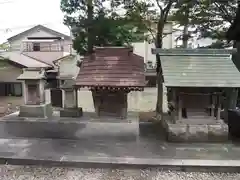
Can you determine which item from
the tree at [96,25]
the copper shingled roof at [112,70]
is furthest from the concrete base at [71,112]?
the tree at [96,25]

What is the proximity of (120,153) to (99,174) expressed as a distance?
959mm

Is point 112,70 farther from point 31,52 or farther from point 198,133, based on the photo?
point 31,52

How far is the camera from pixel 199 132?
6543mm

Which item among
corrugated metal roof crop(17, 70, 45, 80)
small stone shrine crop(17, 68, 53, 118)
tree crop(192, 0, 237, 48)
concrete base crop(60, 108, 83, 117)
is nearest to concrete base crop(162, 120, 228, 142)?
concrete base crop(60, 108, 83, 117)

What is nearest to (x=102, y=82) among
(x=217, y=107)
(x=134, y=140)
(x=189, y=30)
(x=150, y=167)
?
(x=134, y=140)

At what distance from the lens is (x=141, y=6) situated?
9.10 metres

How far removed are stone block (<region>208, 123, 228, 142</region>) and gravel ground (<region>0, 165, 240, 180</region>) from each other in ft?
5.19

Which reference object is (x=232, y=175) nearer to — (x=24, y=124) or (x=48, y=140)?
Result: (x=48, y=140)

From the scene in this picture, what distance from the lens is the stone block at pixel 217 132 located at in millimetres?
6531

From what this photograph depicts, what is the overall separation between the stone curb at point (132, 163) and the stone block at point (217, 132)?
1.24 m

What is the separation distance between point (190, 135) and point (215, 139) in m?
0.64

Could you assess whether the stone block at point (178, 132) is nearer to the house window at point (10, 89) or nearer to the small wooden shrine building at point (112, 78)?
the small wooden shrine building at point (112, 78)

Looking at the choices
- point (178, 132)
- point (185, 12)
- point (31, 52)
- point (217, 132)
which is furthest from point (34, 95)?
point (31, 52)

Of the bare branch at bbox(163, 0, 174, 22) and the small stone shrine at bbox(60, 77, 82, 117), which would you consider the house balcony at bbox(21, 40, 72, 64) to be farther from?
the bare branch at bbox(163, 0, 174, 22)
